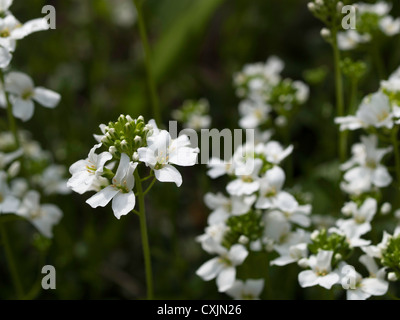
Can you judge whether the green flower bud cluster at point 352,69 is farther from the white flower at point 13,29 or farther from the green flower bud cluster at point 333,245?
the white flower at point 13,29

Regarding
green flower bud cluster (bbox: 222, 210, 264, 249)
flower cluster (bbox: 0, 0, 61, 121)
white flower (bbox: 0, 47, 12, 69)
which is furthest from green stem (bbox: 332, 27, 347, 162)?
white flower (bbox: 0, 47, 12, 69)

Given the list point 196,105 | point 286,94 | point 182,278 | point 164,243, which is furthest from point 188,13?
point 182,278

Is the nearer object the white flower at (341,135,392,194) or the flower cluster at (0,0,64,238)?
the flower cluster at (0,0,64,238)

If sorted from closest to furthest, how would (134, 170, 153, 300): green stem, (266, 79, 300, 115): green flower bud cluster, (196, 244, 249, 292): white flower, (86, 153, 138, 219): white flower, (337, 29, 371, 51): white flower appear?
(86, 153, 138, 219): white flower, (134, 170, 153, 300): green stem, (196, 244, 249, 292): white flower, (266, 79, 300, 115): green flower bud cluster, (337, 29, 371, 51): white flower

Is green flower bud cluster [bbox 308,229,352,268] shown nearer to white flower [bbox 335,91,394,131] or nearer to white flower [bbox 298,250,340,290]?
white flower [bbox 298,250,340,290]

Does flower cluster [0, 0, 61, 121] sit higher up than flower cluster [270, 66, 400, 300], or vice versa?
flower cluster [0, 0, 61, 121]

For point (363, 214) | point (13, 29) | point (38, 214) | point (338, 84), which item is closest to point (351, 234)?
point (363, 214)

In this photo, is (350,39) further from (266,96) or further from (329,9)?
(329,9)
